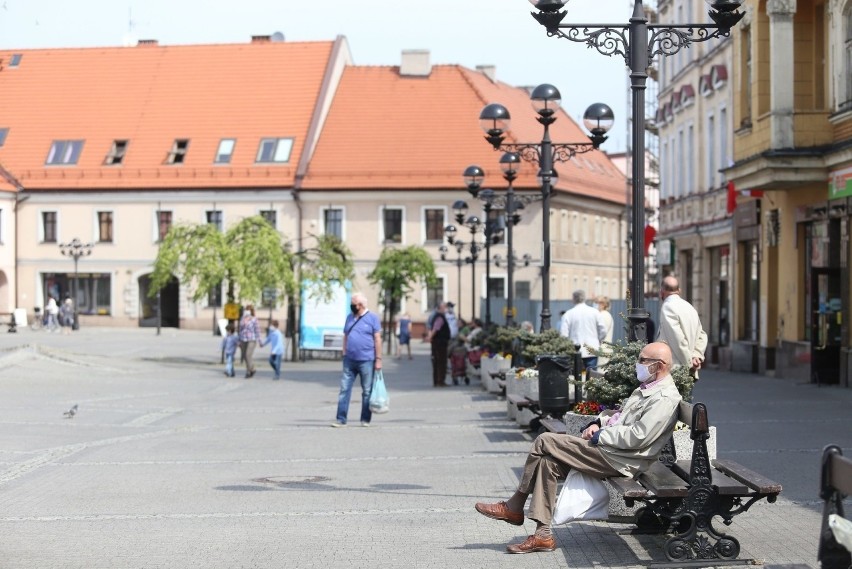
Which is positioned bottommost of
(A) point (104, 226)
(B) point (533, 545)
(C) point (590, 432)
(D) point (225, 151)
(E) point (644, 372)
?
(B) point (533, 545)

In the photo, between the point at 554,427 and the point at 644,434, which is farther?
the point at 554,427

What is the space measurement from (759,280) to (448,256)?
3826 centimetres

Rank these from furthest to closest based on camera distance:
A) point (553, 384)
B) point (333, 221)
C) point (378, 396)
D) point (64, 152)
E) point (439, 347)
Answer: point (64, 152)
point (333, 221)
point (439, 347)
point (378, 396)
point (553, 384)

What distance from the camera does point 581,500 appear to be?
9.62 metres

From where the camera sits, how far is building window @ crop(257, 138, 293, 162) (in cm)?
7194

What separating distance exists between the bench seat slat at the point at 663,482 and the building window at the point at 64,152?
219 feet

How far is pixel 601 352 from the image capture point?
1238 cm

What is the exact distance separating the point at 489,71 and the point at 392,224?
49.0ft

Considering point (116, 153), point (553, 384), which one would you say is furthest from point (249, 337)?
point (116, 153)

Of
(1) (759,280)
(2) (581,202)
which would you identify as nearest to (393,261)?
(2) (581,202)

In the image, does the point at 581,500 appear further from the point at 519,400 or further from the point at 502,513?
the point at 519,400

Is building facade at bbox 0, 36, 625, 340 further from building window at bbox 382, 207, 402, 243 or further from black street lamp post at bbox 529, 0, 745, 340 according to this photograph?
black street lamp post at bbox 529, 0, 745, 340

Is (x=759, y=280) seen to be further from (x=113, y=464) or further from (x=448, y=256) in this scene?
(x=448, y=256)

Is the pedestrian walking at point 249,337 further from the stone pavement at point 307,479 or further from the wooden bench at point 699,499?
the wooden bench at point 699,499
